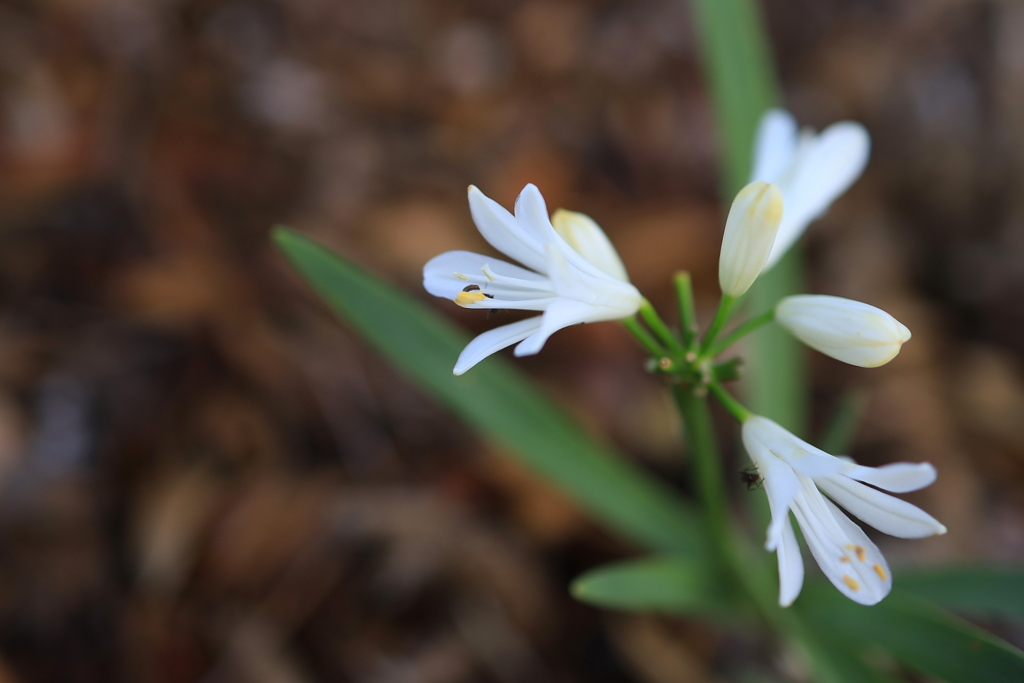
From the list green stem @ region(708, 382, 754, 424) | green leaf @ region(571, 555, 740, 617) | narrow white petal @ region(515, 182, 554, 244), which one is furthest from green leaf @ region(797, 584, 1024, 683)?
narrow white petal @ region(515, 182, 554, 244)

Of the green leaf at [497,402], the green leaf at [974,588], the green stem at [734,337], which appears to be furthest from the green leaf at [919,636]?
the green stem at [734,337]

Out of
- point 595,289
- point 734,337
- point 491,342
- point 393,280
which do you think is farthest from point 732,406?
point 393,280

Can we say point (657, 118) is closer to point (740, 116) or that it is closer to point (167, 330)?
point (740, 116)

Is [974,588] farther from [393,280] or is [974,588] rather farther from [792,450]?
[393,280]

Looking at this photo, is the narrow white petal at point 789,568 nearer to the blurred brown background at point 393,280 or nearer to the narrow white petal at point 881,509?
the narrow white petal at point 881,509

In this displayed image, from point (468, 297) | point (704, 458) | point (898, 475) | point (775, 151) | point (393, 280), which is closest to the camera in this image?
point (898, 475)

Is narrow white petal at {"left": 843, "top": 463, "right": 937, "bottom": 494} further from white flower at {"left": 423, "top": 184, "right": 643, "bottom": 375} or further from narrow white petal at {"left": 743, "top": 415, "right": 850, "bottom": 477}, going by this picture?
white flower at {"left": 423, "top": 184, "right": 643, "bottom": 375}

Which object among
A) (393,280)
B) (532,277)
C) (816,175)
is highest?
(393,280)
